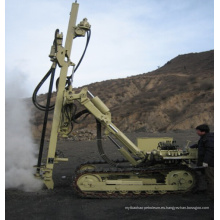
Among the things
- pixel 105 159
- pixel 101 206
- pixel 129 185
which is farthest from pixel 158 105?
pixel 101 206

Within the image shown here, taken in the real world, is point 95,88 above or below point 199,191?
above

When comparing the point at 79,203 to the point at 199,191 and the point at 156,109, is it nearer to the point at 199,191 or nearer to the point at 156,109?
the point at 199,191

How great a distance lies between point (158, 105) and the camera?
32969 millimetres

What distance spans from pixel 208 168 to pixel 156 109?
25.4 m

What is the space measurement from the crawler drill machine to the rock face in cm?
1509

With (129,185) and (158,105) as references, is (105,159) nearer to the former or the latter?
(129,185)

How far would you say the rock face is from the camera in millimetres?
28428

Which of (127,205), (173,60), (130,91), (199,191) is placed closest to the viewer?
(127,205)

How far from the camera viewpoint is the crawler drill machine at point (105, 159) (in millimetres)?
7344

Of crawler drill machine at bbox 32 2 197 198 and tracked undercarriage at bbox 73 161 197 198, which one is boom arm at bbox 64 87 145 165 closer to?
crawler drill machine at bbox 32 2 197 198

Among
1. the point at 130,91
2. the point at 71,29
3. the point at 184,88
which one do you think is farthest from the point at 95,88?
the point at 71,29

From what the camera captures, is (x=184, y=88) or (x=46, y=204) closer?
(x=46, y=204)

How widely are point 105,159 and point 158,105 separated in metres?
25.9

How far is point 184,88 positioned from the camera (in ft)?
116
